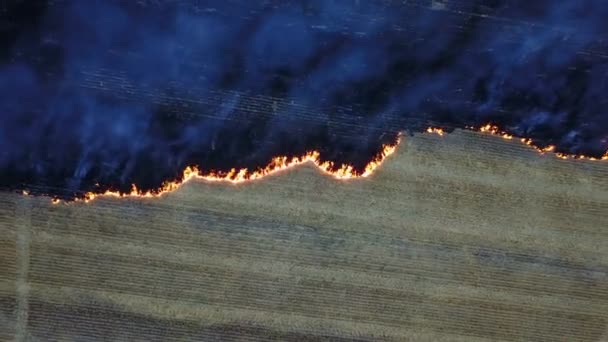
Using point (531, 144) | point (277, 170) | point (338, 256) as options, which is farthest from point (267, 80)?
point (531, 144)

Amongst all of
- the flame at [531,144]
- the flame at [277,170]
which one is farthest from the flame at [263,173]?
the flame at [531,144]

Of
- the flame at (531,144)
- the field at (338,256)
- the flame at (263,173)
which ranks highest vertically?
the flame at (531,144)

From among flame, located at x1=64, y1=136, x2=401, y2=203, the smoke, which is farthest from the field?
the smoke

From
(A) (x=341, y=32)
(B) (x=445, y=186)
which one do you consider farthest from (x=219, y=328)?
(A) (x=341, y=32)

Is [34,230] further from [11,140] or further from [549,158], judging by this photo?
[549,158]

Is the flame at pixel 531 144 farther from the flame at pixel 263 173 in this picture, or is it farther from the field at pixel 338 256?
the flame at pixel 263 173
